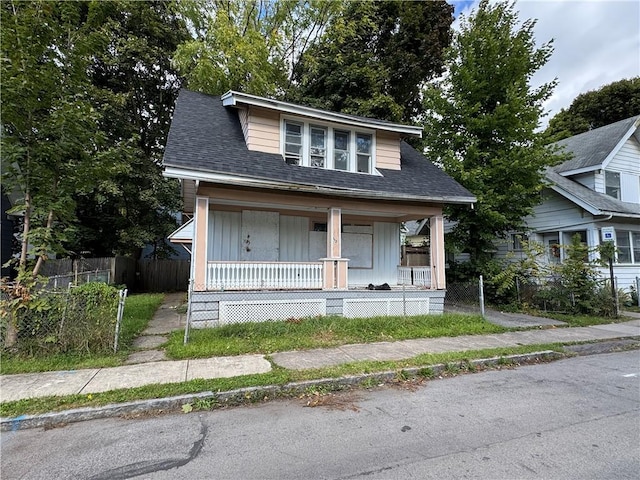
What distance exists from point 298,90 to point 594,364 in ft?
65.2

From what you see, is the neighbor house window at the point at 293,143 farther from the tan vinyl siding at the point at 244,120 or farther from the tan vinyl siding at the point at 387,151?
the tan vinyl siding at the point at 387,151

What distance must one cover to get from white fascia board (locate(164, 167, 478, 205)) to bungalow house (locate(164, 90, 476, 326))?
31 mm

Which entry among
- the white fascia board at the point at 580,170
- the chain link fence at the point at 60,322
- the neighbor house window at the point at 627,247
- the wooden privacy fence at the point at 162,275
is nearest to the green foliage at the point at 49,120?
the chain link fence at the point at 60,322

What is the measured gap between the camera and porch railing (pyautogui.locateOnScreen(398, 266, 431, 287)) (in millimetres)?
11146

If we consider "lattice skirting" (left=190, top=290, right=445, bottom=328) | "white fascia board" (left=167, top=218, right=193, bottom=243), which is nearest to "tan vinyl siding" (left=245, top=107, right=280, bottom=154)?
"white fascia board" (left=167, top=218, right=193, bottom=243)

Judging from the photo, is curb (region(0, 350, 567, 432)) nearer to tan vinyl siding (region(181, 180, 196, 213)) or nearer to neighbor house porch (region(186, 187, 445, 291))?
neighbor house porch (region(186, 187, 445, 291))

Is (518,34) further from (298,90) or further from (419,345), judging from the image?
(419,345)

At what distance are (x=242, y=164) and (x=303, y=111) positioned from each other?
9.06 feet

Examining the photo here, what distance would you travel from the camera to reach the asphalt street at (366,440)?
9.69ft

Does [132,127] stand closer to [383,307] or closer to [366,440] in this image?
[383,307]

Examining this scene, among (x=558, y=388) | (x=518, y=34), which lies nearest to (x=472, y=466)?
(x=558, y=388)

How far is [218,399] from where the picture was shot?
447cm

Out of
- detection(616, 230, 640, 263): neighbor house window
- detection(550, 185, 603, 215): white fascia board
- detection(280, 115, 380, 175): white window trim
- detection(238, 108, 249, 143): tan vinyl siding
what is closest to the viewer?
detection(238, 108, 249, 143): tan vinyl siding

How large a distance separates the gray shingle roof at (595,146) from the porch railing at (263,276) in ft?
40.8
